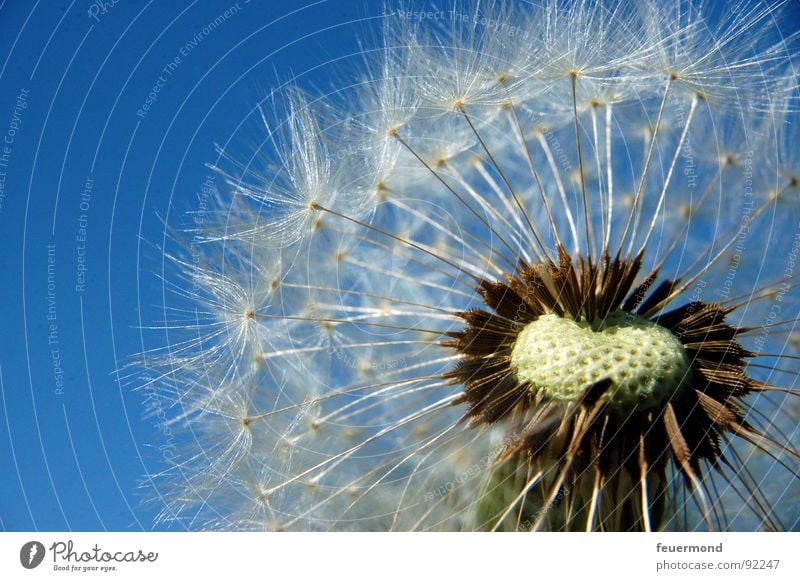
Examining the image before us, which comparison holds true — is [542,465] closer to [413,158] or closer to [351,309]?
[351,309]
